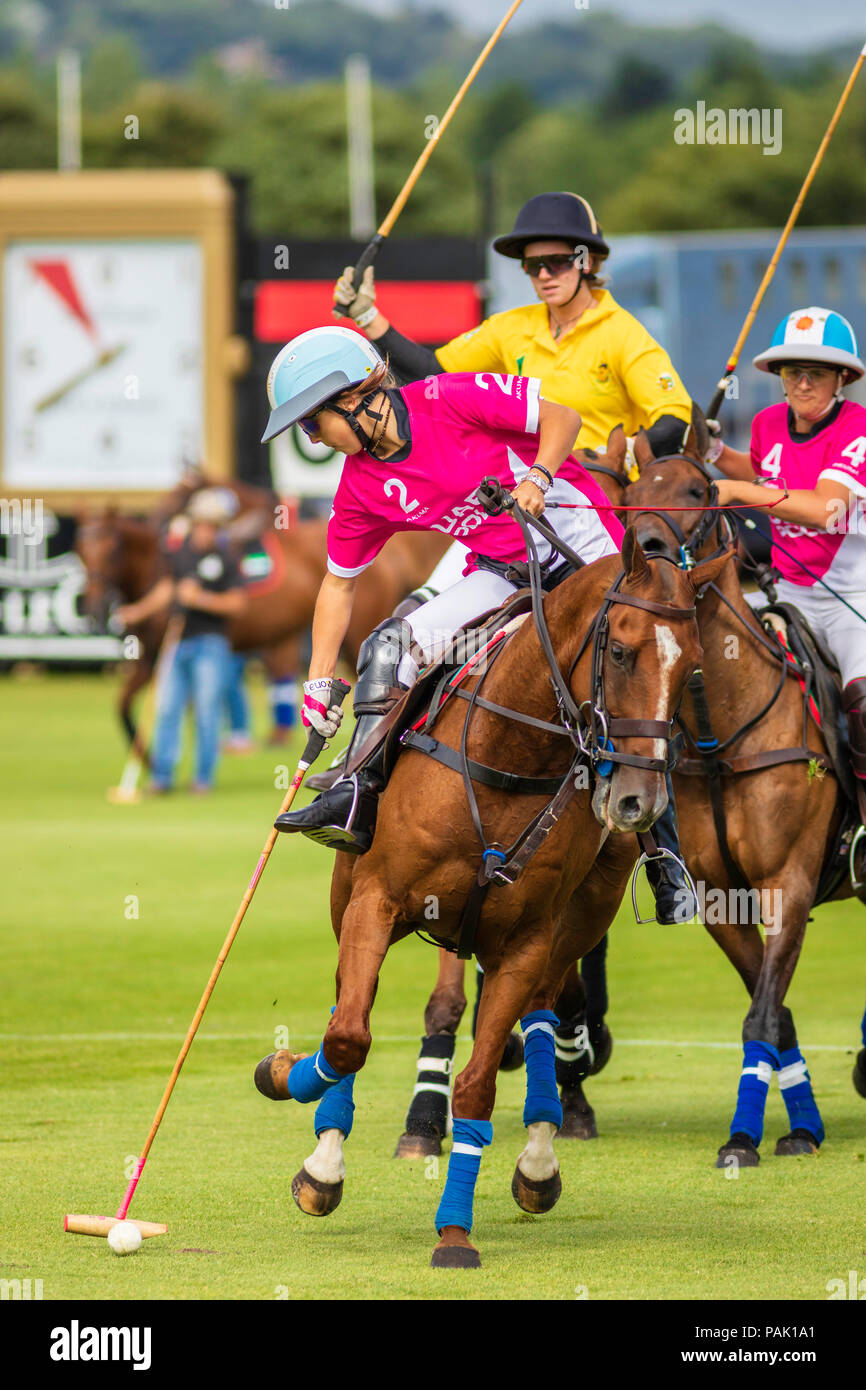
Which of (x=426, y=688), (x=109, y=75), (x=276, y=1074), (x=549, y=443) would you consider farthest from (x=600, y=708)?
(x=109, y=75)

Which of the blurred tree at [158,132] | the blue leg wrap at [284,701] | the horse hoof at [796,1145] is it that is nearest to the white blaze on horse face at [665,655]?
the horse hoof at [796,1145]

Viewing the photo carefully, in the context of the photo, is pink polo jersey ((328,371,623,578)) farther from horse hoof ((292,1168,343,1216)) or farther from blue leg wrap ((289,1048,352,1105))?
horse hoof ((292,1168,343,1216))

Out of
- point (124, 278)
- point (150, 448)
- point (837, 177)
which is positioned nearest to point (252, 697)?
point (150, 448)

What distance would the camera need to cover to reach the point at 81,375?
32656 mm

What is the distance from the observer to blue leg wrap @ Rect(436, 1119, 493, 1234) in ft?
18.0

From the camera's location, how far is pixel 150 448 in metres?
32.8

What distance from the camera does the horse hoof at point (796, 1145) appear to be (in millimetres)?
6945

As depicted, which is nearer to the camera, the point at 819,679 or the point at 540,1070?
the point at 540,1070

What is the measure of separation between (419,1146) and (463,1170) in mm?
1421

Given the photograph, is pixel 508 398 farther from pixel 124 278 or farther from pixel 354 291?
pixel 124 278

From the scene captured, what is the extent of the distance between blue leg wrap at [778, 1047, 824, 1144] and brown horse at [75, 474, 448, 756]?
1207 centimetres
